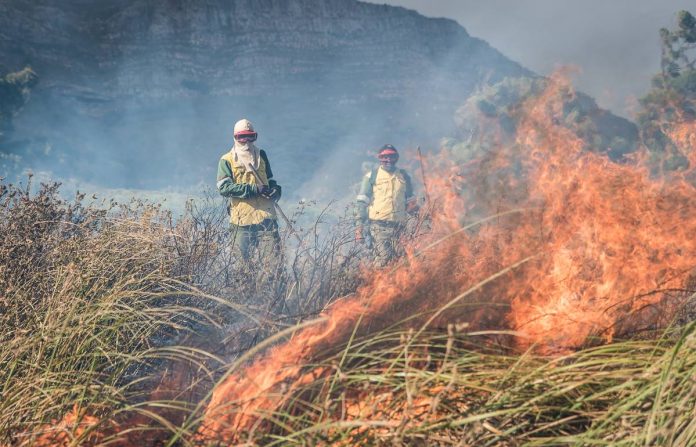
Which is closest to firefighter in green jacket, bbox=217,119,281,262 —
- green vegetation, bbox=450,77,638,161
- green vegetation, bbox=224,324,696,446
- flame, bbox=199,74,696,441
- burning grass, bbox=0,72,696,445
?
burning grass, bbox=0,72,696,445

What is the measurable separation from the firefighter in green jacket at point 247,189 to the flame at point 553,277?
289 cm

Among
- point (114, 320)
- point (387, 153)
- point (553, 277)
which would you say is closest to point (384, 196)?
point (387, 153)

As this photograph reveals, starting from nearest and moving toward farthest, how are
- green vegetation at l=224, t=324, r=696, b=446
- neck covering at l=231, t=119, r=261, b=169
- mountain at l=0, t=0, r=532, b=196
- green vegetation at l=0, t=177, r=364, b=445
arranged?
green vegetation at l=224, t=324, r=696, b=446 < green vegetation at l=0, t=177, r=364, b=445 < neck covering at l=231, t=119, r=261, b=169 < mountain at l=0, t=0, r=532, b=196

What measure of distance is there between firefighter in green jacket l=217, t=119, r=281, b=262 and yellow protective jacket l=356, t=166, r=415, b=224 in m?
1.81

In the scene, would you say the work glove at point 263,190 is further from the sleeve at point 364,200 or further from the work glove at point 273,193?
the sleeve at point 364,200

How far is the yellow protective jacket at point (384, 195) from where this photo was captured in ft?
25.5

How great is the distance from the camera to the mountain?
A: 2531 cm

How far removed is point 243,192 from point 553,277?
3.73 metres

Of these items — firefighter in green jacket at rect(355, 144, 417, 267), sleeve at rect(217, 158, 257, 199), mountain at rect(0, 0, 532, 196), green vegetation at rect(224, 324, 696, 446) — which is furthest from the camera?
mountain at rect(0, 0, 532, 196)

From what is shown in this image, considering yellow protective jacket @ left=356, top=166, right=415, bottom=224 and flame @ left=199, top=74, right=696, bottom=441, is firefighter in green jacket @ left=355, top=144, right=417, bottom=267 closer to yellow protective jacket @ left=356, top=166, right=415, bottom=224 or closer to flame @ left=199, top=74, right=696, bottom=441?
yellow protective jacket @ left=356, top=166, right=415, bottom=224

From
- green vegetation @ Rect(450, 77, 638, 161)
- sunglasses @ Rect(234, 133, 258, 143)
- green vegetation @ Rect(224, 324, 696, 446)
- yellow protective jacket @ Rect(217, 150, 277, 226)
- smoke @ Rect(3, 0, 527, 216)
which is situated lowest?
green vegetation @ Rect(224, 324, 696, 446)

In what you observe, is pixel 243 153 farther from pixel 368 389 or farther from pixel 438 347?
pixel 368 389

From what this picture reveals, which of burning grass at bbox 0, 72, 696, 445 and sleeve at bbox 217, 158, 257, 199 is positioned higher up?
sleeve at bbox 217, 158, 257, 199

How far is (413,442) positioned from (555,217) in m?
1.53
